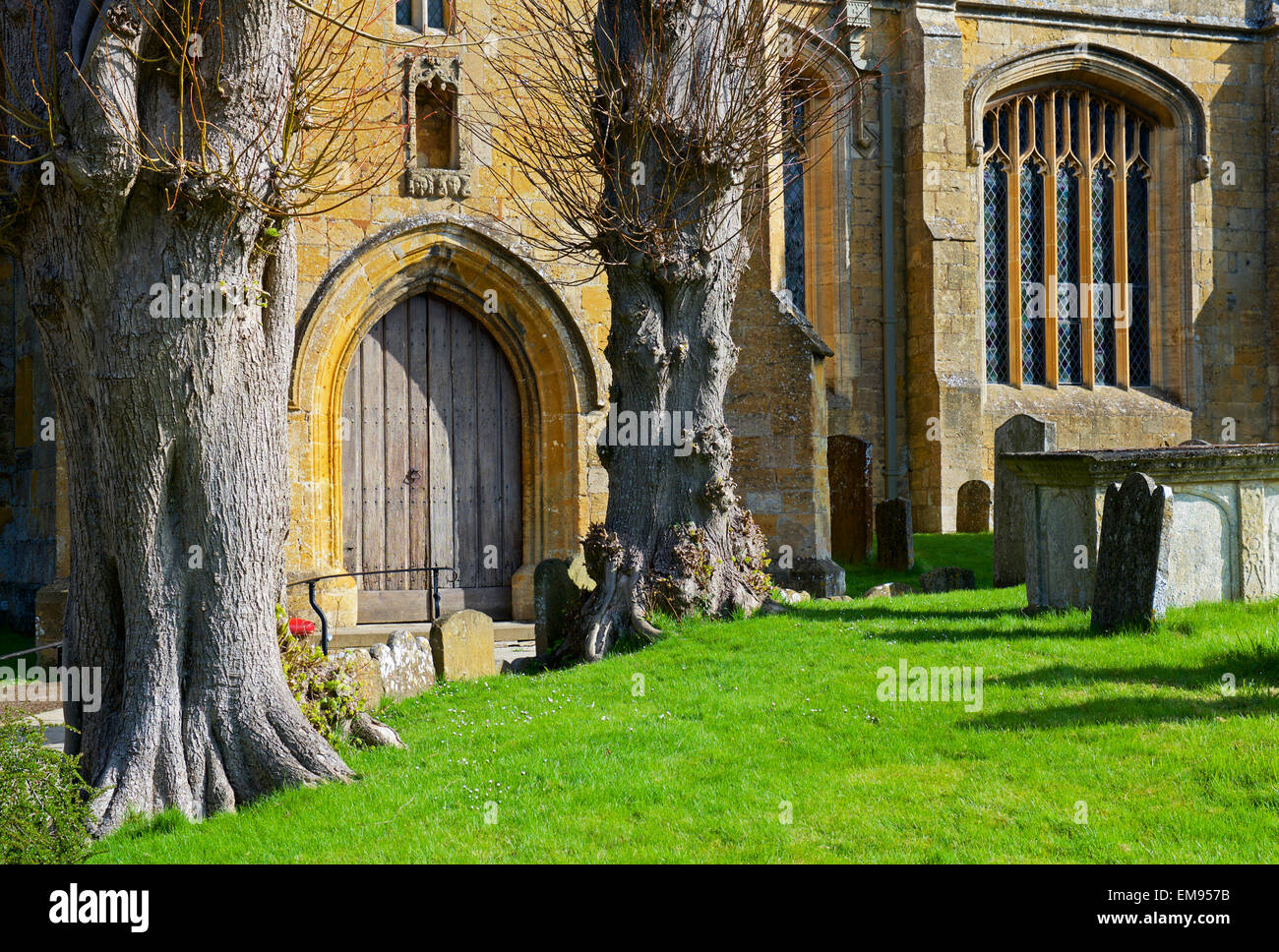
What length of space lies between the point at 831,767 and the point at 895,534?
7605 mm

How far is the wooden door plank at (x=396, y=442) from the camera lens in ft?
38.9

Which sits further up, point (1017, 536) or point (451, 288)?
point (451, 288)

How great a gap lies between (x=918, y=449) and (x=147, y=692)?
1235 cm

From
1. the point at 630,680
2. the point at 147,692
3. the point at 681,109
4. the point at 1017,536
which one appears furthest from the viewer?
the point at 1017,536

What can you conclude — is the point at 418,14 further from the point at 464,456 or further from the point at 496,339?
the point at 464,456

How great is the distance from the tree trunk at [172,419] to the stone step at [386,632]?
4816 millimetres

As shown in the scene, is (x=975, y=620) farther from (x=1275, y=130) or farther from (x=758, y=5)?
(x=1275, y=130)

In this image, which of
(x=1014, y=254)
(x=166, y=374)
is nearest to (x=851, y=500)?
(x=1014, y=254)

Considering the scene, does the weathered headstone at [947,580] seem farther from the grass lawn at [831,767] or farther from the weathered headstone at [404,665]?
the weathered headstone at [404,665]

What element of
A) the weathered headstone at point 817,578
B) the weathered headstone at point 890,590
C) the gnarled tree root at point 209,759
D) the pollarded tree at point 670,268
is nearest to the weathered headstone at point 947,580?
the weathered headstone at point 890,590

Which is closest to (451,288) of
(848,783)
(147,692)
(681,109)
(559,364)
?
(559,364)

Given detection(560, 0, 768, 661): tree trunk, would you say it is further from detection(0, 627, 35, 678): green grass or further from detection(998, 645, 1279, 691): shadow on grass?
detection(0, 627, 35, 678): green grass

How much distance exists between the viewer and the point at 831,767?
207 inches

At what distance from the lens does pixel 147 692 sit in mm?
5445
